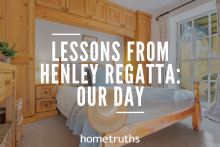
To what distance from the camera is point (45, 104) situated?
8.21 feet

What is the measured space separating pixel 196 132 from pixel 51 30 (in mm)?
3463

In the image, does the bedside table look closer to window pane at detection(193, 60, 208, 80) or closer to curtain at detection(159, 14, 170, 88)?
curtain at detection(159, 14, 170, 88)

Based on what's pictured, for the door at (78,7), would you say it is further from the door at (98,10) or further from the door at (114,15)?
the door at (114,15)

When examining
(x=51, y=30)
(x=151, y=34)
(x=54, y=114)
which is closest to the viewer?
(x=54, y=114)

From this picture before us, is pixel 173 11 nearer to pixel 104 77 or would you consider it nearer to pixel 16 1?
pixel 104 77

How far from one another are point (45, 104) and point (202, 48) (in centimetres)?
389

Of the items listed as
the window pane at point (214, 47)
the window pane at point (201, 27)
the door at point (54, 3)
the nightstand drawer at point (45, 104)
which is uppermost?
the door at point (54, 3)

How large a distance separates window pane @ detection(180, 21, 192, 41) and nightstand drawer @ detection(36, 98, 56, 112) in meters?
3.72

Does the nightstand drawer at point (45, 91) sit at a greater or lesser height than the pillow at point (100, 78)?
lesser

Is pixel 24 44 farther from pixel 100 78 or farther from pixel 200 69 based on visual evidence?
pixel 200 69

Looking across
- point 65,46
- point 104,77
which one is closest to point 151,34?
point 104,77

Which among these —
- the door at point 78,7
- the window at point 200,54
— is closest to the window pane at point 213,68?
the window at point 200,54

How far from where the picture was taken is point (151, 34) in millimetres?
4078

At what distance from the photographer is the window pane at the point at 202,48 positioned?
310 centimetres
